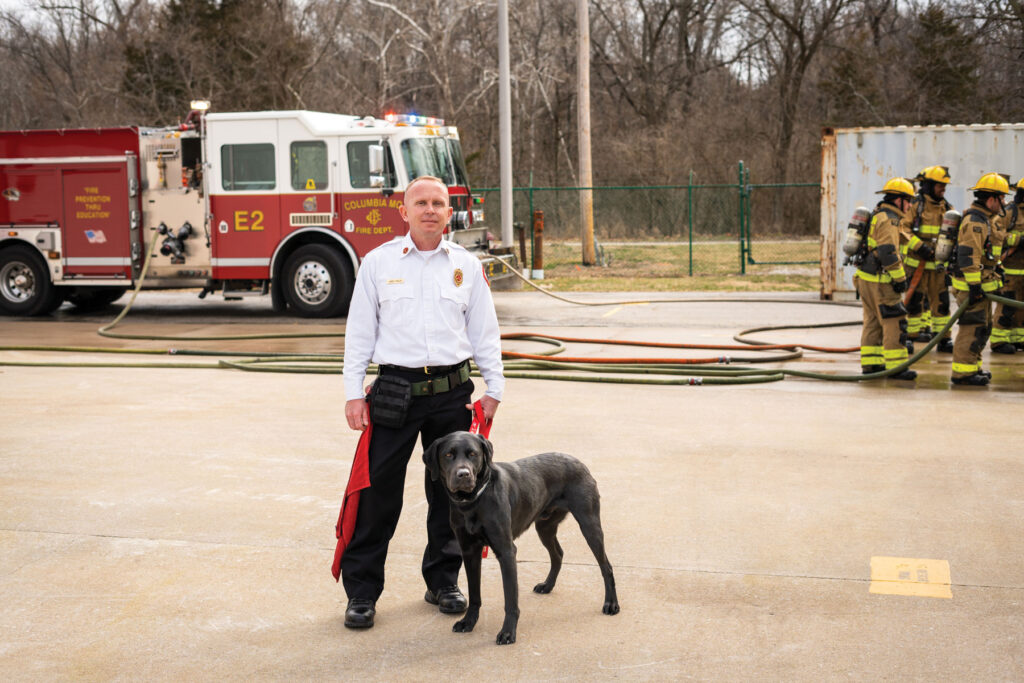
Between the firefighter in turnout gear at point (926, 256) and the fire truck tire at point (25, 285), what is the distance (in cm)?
1143

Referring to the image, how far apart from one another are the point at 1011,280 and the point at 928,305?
3.27ft

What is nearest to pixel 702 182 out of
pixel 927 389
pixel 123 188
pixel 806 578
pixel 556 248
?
pixel 556 248

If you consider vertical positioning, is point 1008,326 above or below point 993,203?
below

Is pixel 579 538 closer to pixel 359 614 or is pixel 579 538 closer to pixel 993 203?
pixel 359 614

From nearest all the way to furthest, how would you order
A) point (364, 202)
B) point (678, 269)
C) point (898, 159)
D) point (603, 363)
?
point (603, 363) < point (364, 202) < point (898, 159) < point (678, 269)

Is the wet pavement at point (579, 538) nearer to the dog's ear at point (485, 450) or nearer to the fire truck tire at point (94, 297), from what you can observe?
the dog's ear at point (485, 450)

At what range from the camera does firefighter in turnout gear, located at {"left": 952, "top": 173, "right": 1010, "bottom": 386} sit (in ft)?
30.2

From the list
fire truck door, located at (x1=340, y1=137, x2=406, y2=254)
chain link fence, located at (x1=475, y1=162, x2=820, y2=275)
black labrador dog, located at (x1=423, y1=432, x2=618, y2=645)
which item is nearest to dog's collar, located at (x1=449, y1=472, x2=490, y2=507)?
black labrador dog, located at (x1=423, y1=432, x2=618, y2=645)

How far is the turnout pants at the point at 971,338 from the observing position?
30.2ft

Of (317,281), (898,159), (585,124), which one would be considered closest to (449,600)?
(317,281)

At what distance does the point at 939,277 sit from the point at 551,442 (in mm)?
6014

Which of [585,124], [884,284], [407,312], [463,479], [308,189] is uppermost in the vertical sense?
[585,124]

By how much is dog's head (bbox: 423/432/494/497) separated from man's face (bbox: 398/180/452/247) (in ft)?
2.79

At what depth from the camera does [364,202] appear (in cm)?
1452
